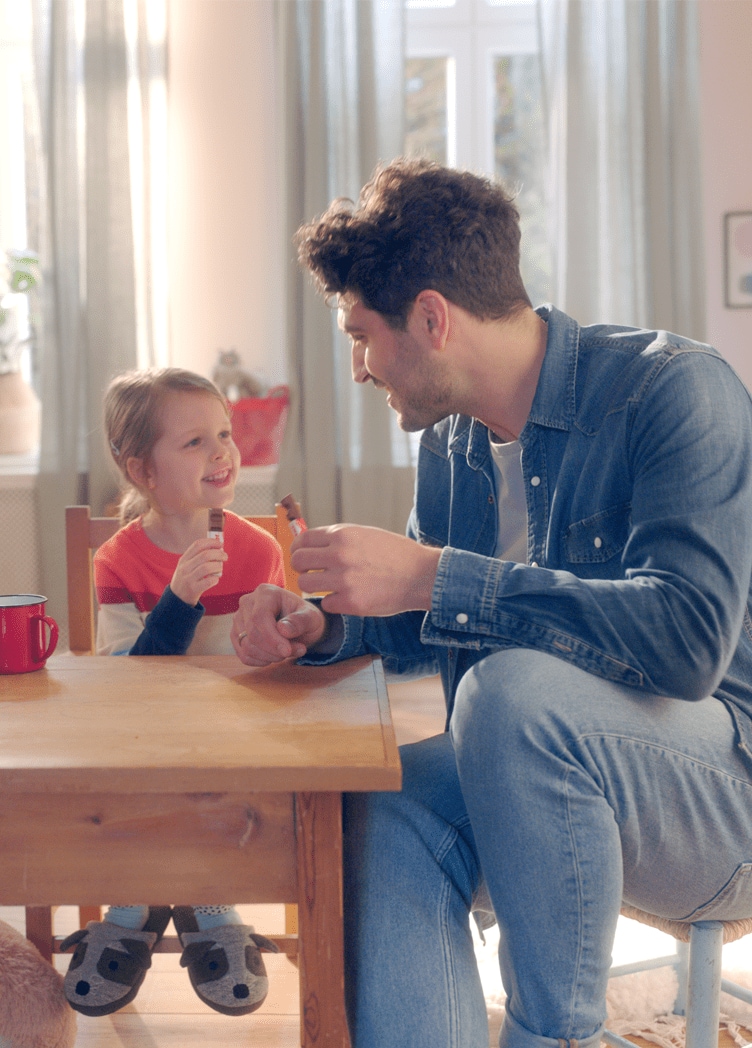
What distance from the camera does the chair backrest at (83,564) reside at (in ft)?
5.19

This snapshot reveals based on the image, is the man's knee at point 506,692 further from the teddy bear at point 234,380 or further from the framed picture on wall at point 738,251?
the framed picture on wall at point 738,251

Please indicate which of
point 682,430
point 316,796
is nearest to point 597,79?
point 682,430

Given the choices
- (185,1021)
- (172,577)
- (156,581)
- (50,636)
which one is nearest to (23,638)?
(50,636)

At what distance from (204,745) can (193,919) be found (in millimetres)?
697

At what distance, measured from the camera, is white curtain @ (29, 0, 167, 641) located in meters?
3.44

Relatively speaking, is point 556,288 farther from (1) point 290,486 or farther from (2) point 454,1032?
(2) point 454,1032

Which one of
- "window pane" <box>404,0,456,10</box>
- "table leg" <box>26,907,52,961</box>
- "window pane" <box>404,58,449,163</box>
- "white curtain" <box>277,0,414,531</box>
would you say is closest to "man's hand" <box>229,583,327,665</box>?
"table leg" <box>26,907,52,961</box>

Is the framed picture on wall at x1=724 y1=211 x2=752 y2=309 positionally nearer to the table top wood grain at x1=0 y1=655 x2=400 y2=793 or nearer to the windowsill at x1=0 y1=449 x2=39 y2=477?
the windowsill at x1=0 y1=449 x2=39 y2=477

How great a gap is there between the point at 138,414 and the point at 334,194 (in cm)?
199

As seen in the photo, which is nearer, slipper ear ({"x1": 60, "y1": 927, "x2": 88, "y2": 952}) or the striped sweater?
slipper ear ({"x1": 60, "y1": 927, "x2": 88, "y2": 952})

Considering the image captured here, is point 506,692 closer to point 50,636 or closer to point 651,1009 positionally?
point 50,636

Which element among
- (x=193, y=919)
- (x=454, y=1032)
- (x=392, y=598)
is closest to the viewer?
(x=454, y=1032)

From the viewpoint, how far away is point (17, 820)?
81cm

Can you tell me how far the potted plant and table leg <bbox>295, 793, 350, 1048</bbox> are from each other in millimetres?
3042
